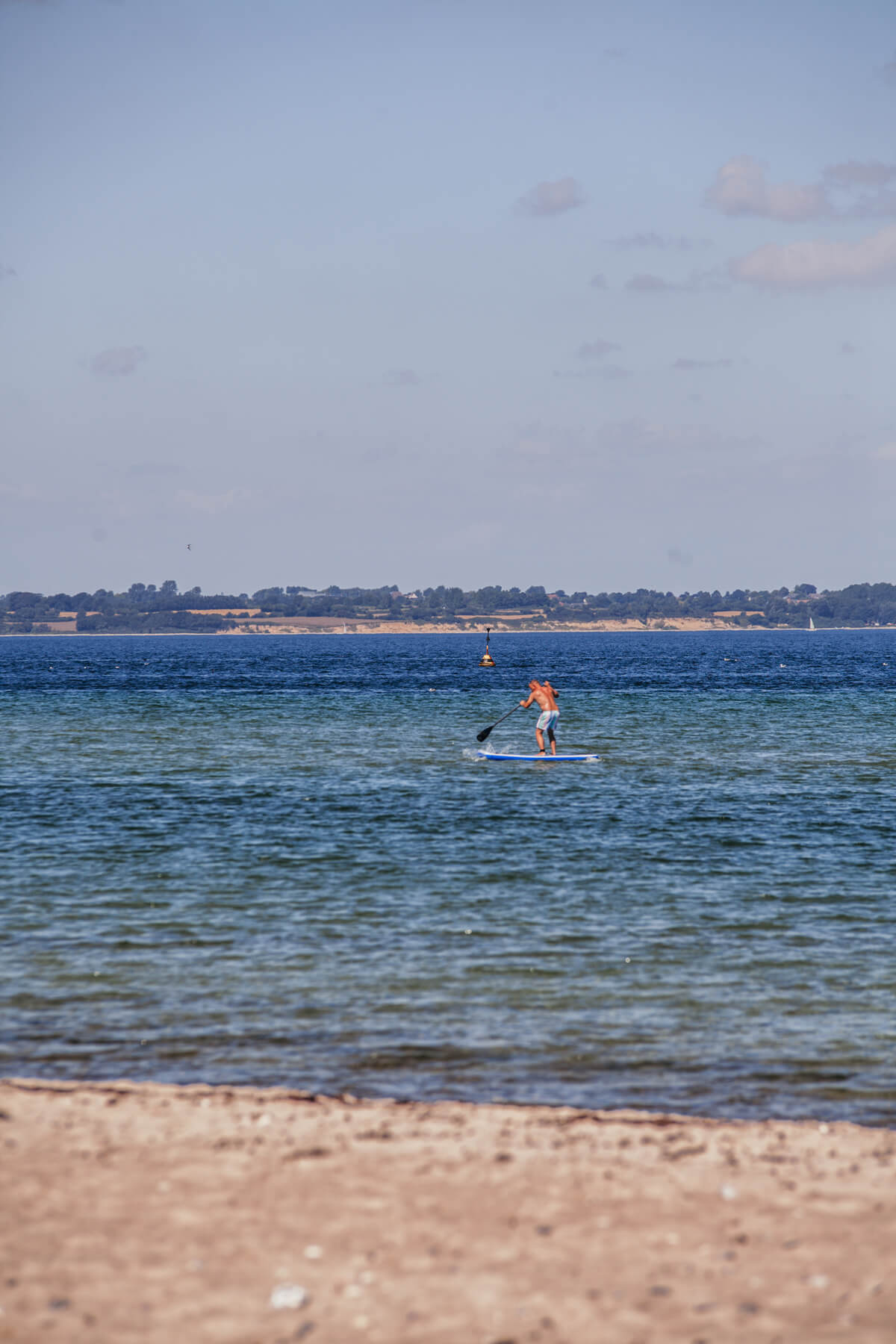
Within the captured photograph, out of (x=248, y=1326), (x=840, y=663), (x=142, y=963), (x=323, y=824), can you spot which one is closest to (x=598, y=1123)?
(x=248, y=1326)

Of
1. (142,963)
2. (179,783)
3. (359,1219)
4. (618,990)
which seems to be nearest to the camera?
(359,1219)

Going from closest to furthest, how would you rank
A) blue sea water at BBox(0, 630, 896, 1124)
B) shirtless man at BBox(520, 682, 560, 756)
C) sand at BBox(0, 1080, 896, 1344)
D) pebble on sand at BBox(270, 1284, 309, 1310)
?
sand at BBox(0, 1080, 896, 1344) → pebble on sand at BBox(270, 1284, 309, 1310) → blue sea water at BBox(0, 630, 896, 1124) → shirtless man at BBox(520, 682, 560, 756)

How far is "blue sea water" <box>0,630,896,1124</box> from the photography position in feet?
42.1

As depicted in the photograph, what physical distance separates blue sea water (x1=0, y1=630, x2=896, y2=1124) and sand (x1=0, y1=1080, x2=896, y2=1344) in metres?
1.44

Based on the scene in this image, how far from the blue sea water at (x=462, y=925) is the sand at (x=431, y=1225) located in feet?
4.74

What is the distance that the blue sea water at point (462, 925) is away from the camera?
506 inches

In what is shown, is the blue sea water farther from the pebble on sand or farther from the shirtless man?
the pebble on sand

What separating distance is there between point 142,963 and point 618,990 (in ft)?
20.6

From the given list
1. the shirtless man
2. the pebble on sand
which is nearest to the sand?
the pebble on sand

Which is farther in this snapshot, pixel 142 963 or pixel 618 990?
pixel 142 963

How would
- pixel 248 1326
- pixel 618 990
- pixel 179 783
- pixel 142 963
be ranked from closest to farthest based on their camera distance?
pixel 248 1326, pixel 618 990, pixel 142 963, pixel 179 783

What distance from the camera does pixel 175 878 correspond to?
22.4 meters

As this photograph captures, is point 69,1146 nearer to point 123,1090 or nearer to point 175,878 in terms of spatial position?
point 123,1090

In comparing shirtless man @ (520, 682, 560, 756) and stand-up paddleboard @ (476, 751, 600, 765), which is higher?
shirtless man @ (520, 682, 560, 756)
